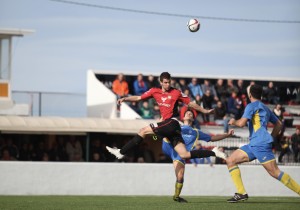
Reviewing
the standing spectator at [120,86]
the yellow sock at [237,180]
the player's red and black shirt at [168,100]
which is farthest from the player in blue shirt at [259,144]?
the standing spectator at [120,86]

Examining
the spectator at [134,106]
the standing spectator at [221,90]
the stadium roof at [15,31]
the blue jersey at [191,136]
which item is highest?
the stadium roof at [15,31]

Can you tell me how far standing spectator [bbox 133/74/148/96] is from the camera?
3056 cm

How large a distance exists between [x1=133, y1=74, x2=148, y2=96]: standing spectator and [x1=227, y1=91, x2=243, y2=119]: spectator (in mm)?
3418

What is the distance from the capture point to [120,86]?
31688 millimetres

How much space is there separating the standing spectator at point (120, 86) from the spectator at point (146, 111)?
88 cm

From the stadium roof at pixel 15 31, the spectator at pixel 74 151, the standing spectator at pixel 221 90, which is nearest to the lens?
the spectator at pixel 74 151

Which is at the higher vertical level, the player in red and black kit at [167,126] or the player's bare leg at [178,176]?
the player in red and black kit at [167,126]

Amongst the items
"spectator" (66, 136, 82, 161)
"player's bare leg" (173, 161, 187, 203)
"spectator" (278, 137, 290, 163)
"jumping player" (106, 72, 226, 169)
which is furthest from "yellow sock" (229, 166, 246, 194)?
"spectator" (66, 136, 82, 161)

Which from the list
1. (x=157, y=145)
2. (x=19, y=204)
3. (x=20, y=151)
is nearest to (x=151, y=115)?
(x=157, y=145)

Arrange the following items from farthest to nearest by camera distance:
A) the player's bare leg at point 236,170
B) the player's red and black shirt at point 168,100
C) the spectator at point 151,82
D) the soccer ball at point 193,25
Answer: the spectator at point 151,82, the soccer ball at point 193,25, the player's red and black shirt at point 168,100, the player's bare leg at point 236,170

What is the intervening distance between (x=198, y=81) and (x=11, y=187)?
530 inches

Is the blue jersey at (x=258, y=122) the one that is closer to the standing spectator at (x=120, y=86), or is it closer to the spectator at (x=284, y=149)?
the spectator at (x=284, y=149)

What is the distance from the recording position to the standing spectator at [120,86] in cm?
3147

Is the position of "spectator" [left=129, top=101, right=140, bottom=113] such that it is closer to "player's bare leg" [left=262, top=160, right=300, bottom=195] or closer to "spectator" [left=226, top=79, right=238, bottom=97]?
"spectator" [left=226, top=79, right=238, bottom=97]
